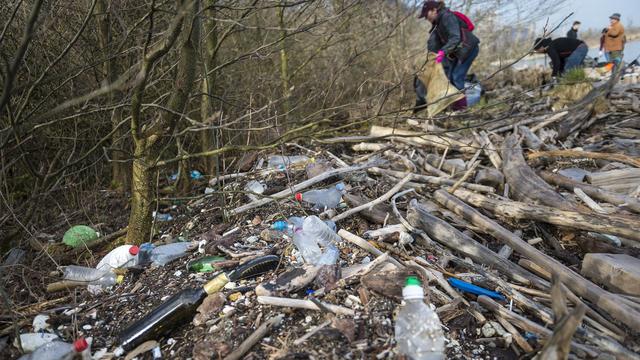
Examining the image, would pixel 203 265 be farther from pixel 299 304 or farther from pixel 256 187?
pixel 256 187

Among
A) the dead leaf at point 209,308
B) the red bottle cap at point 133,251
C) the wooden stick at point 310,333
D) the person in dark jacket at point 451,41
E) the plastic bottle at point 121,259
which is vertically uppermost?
the person in dark jacket at point 451,41

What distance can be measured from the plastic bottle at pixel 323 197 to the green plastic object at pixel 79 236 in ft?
6.60

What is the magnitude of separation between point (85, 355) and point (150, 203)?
1.55m

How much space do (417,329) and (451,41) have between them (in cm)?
595

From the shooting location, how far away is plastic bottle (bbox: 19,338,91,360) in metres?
2.22

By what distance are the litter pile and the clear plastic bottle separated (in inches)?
0.6

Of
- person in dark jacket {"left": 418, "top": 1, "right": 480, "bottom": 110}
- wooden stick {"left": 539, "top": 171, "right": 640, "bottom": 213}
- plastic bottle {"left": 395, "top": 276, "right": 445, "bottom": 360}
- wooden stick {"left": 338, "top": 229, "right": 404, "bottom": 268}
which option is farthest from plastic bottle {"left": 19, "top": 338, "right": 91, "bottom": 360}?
person in dark jacket {"left": 418, "top": 1, "right": 480, "bottom": 110}

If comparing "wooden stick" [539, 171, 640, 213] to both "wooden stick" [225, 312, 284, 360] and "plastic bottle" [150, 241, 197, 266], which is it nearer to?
"wooden stick" [225, 312, 284, 360]

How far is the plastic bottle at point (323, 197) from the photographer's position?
3.91m

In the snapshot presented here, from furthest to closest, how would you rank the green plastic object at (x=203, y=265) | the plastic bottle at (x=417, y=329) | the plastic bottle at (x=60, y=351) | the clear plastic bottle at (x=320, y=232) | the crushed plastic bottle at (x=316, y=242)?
1. the clear plastic bottle at (x=320, y=232)
2. the green plastic object at (x=203, y=265)
3. the crushed plastic bottle at (x=316, y=242)
4. the plastic bottle at (x=60, y=351)
5. the plastic bottle at (x=417, y=329)

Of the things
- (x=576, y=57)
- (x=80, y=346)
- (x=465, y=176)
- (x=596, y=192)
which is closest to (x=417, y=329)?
(x=80, y=346)

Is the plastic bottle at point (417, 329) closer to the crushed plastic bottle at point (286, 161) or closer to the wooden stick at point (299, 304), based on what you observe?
the wooden stick at point (299, 304)

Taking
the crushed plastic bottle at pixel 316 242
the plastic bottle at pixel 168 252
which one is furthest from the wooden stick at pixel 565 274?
the plastic bottle at pixel 168 252

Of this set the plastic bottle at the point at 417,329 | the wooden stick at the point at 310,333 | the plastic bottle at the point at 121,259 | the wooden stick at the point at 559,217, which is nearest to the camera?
the plastic bottle at the point at 417,329
